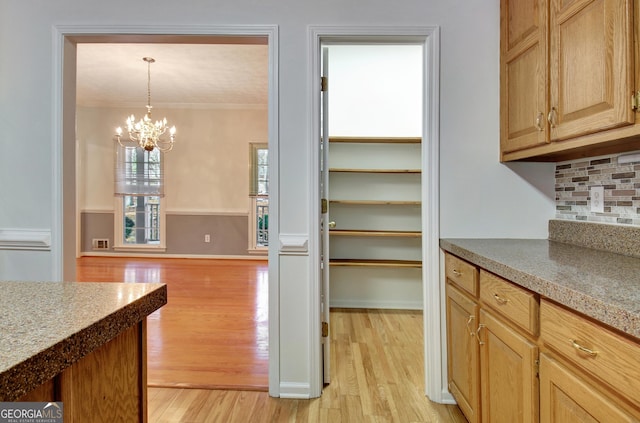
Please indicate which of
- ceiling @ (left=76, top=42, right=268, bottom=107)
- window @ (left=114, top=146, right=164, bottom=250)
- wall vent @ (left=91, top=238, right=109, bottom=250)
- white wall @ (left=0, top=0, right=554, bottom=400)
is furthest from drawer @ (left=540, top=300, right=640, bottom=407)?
wall vent @ (left=91, top=238, right=109, bottom=250)

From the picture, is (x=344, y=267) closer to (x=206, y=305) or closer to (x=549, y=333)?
(x=206, y=305)

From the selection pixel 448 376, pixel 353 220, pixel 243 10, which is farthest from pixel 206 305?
pixel 243 10

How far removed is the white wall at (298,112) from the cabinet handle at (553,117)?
1.42 ft

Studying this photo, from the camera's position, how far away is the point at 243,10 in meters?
1.95

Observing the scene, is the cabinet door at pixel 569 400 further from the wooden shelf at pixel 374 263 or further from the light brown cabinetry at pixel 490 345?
the wooden shelf at pixel 374 263

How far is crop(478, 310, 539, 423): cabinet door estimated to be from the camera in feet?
3.68

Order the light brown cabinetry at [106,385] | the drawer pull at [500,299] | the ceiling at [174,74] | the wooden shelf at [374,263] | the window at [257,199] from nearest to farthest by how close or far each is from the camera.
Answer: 1. the light brown cabinetry at [106,385]
2. the drawer pull at [500,299]
3. the wooden shelf at [374,263]
4. the ceiling at [174,74]
5. the window at [257,199]

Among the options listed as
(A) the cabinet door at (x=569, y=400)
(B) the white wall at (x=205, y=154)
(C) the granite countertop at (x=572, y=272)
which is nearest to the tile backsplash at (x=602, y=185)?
(C) the granite countertop at (x=572, y=272)

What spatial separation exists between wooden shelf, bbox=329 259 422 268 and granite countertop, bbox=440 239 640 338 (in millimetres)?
1510

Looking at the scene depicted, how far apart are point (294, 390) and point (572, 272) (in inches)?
59.1

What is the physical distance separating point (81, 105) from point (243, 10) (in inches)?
216

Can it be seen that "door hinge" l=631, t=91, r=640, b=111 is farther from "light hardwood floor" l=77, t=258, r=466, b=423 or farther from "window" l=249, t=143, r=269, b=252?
"window" l=249, t=143, r=269, b=252

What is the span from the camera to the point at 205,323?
312 centimetres

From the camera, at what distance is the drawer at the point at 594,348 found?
75 cm
